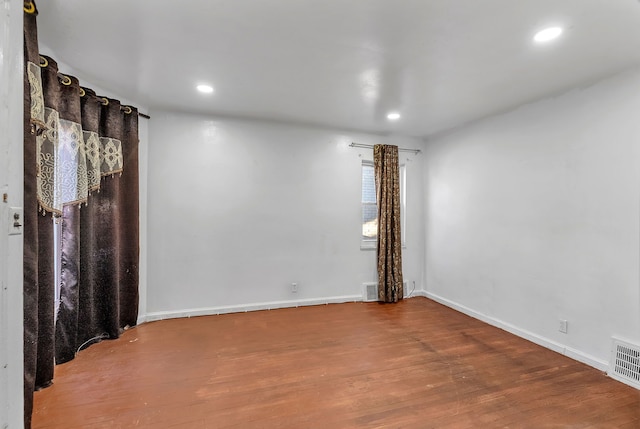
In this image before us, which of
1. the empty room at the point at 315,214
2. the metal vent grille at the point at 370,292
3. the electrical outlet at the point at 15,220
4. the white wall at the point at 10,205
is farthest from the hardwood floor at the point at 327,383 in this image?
the electrical outlet at the point at 15,220

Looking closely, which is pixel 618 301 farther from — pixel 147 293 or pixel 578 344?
pixel 147 293

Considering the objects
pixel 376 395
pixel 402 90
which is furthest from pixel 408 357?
pixel 402 90

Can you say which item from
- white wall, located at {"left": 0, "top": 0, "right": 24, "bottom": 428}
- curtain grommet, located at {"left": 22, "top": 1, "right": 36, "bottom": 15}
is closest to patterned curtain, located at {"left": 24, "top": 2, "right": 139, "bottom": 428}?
curtain grommet, located at {"left": 22, "top": 1, "right": 36, "bottom": 15}

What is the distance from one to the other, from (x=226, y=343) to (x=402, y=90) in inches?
120

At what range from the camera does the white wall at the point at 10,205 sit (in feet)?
2.86

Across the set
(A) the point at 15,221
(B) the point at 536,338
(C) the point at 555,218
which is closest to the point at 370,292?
(B) the point at 536,338

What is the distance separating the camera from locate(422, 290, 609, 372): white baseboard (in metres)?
2.55

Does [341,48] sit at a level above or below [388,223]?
above

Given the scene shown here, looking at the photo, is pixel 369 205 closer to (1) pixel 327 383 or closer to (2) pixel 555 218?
(2) pixel 555 218

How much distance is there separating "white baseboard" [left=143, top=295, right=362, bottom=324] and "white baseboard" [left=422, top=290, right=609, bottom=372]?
141cm

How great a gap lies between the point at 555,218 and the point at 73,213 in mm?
4465

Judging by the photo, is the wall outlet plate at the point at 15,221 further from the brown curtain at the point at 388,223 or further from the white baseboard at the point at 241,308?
the brown curtain at the point at 388,223

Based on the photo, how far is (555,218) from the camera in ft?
9.45

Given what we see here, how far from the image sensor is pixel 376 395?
210 centimetres
